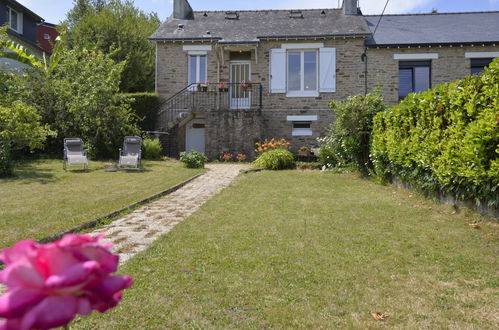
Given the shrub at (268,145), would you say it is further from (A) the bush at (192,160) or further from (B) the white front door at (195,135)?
(B) the white front door at (195,135)

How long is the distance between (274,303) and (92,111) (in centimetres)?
1395

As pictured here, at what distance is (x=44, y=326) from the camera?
2.33 feet

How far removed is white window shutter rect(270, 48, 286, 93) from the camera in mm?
18328

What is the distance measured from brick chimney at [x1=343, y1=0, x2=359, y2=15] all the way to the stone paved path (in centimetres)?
1369

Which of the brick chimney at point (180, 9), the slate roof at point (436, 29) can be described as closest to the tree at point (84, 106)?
the brick chimney at point (180, 9)

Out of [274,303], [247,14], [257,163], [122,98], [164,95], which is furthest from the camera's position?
[247,14]

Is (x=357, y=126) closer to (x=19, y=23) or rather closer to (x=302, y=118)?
(x=302, y=118)

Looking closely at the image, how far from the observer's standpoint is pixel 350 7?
19.6 m

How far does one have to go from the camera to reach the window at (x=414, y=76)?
18000 mm

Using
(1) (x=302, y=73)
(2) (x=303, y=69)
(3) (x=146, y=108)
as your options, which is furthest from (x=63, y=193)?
(2) (x=303, y=69)

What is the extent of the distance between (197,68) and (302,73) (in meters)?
5.04

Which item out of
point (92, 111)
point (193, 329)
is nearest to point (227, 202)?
point (193, 329)

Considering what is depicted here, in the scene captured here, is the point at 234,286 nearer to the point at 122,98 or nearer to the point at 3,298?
the point at 3,298

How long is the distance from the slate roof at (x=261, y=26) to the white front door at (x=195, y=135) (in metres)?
4.05
